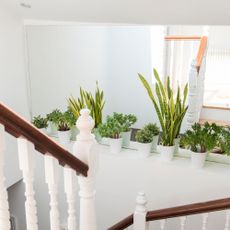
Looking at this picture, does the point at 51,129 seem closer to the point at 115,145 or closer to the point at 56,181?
the point at 115,145

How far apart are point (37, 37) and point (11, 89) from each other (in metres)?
0.62

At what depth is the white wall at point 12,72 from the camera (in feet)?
9.82

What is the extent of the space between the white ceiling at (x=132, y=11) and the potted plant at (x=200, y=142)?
86 cm

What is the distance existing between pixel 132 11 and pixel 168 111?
89 cm

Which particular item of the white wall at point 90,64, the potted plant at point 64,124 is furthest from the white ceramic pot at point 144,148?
the white wall at point 90,64

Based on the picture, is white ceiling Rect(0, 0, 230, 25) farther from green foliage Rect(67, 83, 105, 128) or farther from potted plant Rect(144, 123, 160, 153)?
potted plant Rect(144, 123, 160, 153)

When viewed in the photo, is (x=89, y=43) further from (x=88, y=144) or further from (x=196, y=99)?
(x=88, y=144)

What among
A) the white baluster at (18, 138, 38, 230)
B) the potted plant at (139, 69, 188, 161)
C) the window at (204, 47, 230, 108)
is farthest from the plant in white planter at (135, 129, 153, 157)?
the window at (204, 47, 230, 108)

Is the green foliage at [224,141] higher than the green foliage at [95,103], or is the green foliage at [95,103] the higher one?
the green foliage at [95,103]

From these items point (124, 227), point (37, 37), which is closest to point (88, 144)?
point (124, 227)

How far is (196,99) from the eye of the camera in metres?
3.74

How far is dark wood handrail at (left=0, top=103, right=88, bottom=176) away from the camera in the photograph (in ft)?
3.45

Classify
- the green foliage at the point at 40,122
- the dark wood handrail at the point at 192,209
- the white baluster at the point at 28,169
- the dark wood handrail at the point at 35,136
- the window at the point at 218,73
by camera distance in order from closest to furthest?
1. the dark wood handrail at the point at 35,136
2. the white baluster at the point at 28,169
3. the dark wood handrail at the point at 192,209
4. the green foliage at the point at 40,122
5. the window at the point at 218,73

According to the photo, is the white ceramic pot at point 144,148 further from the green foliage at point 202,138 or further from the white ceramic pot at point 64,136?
the white ceramic pot at point 64,136
